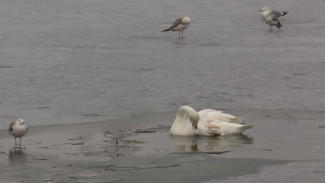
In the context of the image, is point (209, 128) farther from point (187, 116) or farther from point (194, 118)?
point (187, 116)

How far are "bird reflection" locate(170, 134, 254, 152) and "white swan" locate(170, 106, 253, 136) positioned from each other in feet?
0.28

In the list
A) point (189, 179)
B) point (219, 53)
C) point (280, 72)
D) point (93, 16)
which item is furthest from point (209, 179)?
point (93, 16)

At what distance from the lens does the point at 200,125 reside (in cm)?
1362

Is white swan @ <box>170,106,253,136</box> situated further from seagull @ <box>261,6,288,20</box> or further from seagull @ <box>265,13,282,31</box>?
seagull @ <box>261,6,288,20</box>

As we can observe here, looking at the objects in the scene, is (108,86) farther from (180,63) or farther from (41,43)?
(41,43)

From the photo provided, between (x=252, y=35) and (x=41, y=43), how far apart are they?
662 centimetres

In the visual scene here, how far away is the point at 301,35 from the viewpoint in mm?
26078

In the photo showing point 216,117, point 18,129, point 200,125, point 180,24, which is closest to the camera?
point 18,129

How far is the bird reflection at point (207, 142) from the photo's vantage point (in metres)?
12.8

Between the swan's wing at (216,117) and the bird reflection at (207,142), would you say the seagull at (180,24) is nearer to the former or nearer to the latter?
the swan's wing at (216,117)

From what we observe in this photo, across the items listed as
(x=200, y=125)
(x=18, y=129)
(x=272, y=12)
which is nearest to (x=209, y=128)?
(x=200, y=125)

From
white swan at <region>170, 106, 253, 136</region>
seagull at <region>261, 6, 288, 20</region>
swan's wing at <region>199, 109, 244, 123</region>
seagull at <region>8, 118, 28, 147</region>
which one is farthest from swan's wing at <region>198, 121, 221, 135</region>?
seagull at <region>261, 6, 288, 20</region>

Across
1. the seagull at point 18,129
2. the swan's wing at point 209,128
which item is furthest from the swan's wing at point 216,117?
the seagull at point 18,129

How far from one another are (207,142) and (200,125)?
0.48m
